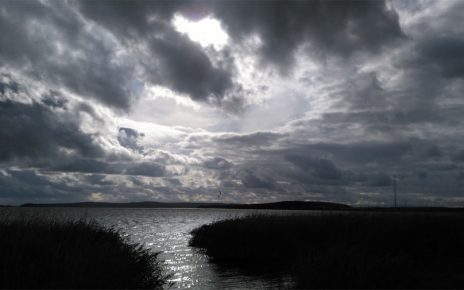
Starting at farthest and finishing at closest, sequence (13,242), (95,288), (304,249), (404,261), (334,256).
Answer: (304,249), (404,261), (334,256), (13,242), (95,288)

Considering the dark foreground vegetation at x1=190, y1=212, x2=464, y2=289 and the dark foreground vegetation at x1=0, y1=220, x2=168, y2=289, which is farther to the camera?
the dark foreground vegetation at x1=190, y1=212, x2=464, y2=289

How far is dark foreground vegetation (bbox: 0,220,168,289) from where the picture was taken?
11.0 m

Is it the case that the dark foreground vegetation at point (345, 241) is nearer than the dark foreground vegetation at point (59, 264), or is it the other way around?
the dark foreground vegetation at point (59, 264)

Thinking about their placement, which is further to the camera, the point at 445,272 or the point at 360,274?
the point at 445,272

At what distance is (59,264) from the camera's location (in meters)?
11.8

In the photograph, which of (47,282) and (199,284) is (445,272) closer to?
(199,284)

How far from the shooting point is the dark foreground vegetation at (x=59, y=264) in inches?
432

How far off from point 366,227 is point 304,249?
650 centimetres

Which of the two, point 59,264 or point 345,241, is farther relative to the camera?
point 345,241

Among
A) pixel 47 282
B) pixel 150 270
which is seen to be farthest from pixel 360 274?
pixel 47 282

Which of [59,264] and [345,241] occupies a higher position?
[59,264]

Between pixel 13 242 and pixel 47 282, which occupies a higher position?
pixel 13 242

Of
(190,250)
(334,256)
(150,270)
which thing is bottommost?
(190,250)

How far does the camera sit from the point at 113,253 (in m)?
13.9
